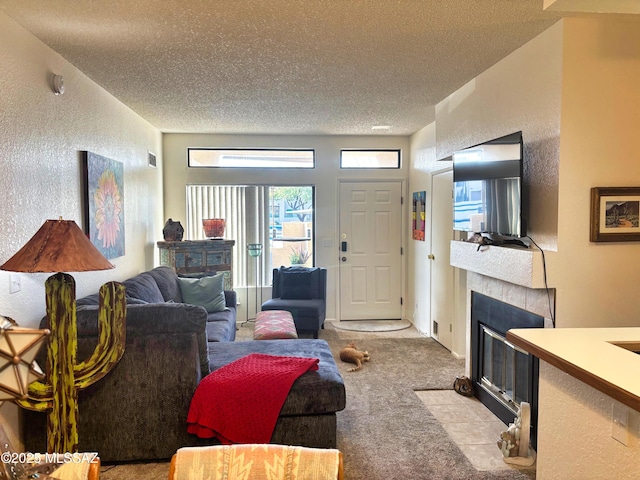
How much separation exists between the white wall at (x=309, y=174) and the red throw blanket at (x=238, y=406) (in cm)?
370

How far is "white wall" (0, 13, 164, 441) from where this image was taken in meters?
2.44

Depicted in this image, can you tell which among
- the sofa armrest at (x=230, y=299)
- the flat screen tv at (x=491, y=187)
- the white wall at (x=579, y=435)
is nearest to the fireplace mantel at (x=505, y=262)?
the flat screen tv at (x=491, y=187)

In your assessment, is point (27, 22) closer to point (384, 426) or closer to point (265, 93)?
point (265, 93)

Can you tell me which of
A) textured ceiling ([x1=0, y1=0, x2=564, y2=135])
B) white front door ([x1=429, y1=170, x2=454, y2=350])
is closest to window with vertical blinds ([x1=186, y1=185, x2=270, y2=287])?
textured ceiling ([x1=0, y1=0, x2=564, y2=135])

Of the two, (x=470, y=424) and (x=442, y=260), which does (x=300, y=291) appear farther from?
(x=470, y=424)

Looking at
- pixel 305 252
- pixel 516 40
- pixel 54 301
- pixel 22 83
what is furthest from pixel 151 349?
pixel 305 252

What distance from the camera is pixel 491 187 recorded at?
303 cm

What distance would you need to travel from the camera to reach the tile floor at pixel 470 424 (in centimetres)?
277

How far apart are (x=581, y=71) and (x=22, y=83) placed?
3.00 m

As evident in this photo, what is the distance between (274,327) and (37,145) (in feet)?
7.88

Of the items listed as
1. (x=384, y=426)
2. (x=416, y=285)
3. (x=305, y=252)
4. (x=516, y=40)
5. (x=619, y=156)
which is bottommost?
(x=384, y=426)

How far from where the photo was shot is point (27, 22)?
254 centimetres

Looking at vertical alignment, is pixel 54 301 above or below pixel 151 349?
above

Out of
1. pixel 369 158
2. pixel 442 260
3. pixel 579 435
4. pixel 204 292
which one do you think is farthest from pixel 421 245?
pixel 579 435
